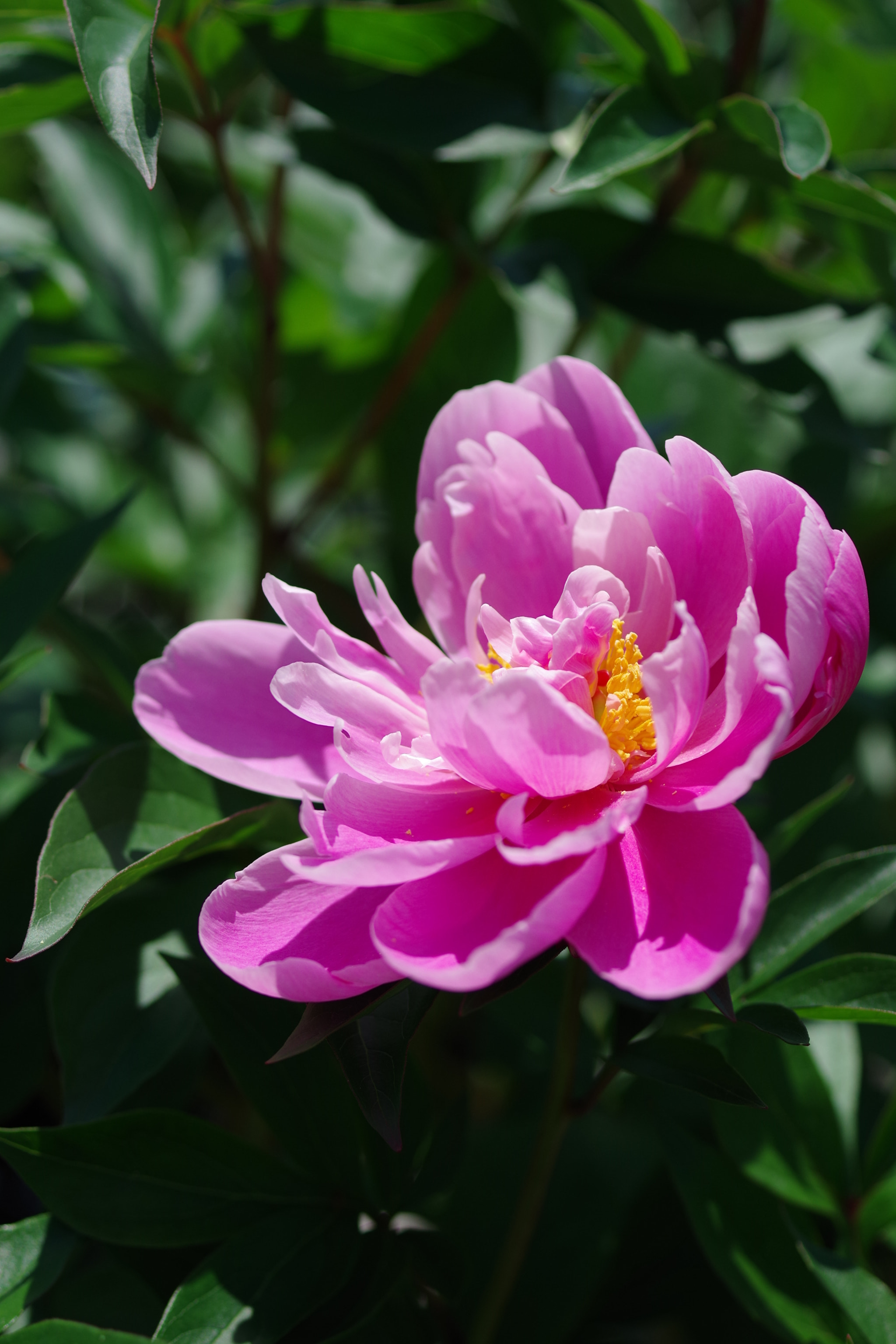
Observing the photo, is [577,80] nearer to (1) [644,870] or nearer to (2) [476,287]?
(2) [476,287]

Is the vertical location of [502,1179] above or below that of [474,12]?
below

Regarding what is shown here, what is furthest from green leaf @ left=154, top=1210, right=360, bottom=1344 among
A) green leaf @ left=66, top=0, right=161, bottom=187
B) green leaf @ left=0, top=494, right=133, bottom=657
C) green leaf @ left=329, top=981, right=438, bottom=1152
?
green leaf @ left=66, top=0, right=161, bottom=187

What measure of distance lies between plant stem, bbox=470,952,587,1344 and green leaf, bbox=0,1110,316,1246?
0.36 feet

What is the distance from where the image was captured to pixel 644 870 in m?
0.48

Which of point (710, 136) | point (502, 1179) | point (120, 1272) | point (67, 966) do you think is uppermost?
point (710, 136)

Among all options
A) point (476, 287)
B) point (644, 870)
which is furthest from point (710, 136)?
point (644, 870)

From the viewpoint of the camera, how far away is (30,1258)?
0.52 metres

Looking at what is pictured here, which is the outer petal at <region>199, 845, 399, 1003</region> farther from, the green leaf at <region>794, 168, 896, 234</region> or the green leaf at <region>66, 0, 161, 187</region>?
the green leaf at <region>794, 168, 896, 234</region>

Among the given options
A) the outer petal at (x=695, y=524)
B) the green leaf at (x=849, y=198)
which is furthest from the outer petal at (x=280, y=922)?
the green leaf at (x=849, y=198)

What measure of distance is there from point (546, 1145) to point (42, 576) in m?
0.41

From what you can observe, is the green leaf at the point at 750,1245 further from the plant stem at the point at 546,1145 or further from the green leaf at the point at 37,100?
the green leaf at the point at 37,100

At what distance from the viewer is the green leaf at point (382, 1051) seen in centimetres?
44

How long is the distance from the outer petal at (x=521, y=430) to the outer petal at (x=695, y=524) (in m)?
0.04

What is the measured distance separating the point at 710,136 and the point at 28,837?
61 cm
